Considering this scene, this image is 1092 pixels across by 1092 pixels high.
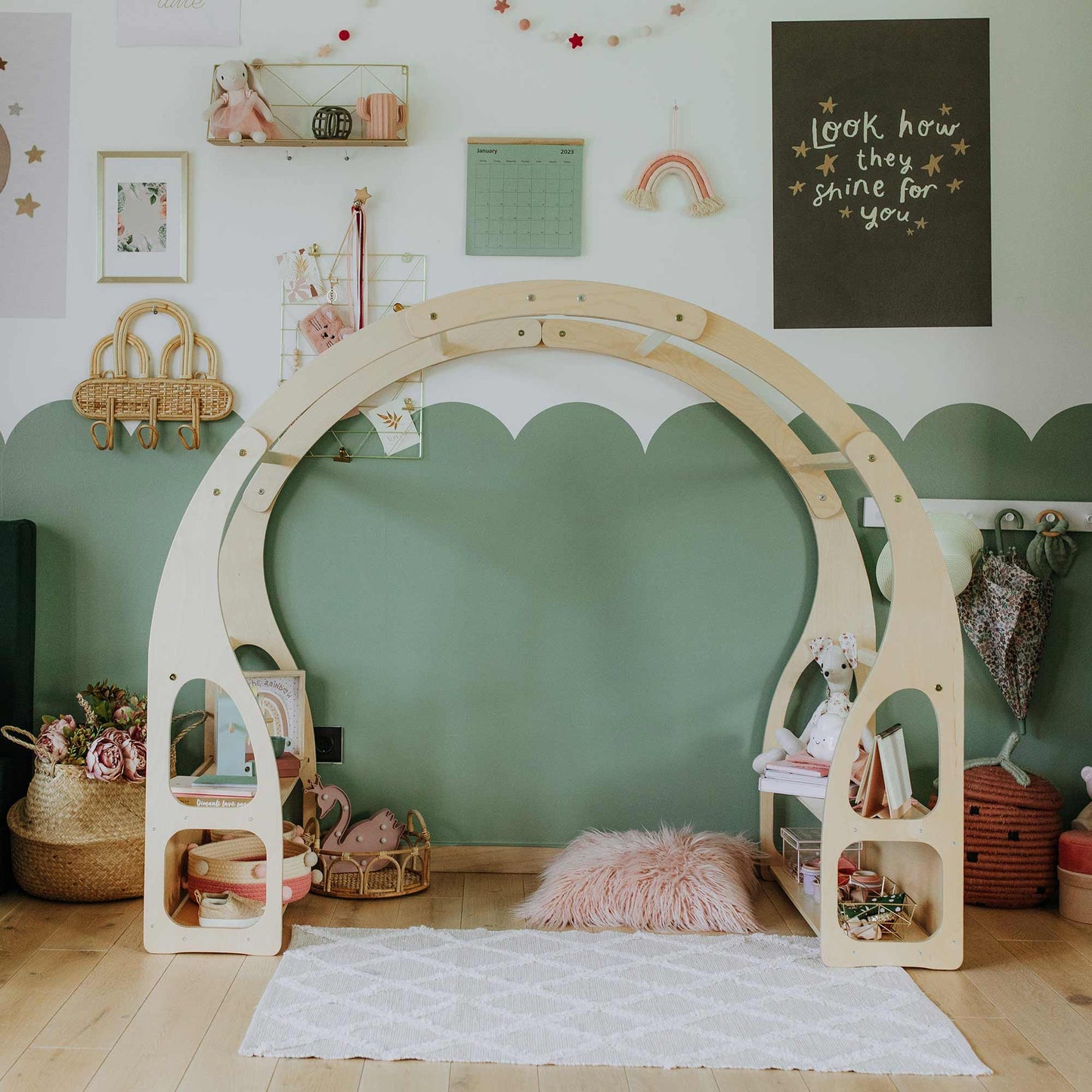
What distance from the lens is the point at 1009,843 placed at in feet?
8.95

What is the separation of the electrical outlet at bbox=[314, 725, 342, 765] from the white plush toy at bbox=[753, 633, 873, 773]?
114 cm

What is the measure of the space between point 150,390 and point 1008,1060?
2.56 m

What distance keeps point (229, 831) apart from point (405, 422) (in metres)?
1.19

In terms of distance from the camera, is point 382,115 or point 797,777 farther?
point 382,115

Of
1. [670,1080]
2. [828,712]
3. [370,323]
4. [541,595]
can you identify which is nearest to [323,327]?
[370,323]

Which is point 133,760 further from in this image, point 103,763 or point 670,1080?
point 670,1080

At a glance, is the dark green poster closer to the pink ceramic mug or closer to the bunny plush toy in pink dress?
the pink ceramic mug

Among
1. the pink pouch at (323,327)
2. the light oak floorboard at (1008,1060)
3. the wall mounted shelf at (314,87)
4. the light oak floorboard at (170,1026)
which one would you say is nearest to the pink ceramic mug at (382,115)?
the wall mounted shelf at (314,87)

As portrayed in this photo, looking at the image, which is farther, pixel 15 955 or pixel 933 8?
pixel 933 8

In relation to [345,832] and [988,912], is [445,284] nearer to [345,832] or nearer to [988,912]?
[345,832]

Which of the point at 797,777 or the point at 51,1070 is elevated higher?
the point at 797,777

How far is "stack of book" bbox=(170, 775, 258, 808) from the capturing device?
2.34m

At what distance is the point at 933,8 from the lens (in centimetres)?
290

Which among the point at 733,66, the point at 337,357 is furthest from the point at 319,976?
the point at 733,66
